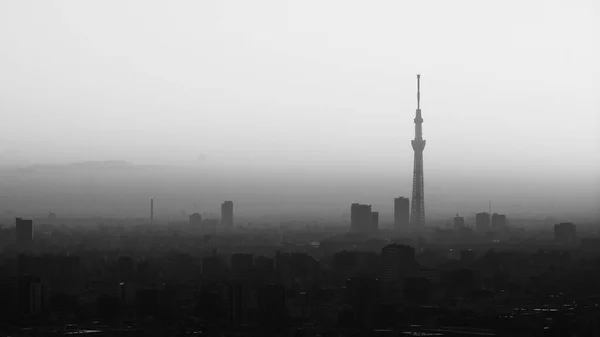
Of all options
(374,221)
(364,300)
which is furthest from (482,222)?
(364,300)

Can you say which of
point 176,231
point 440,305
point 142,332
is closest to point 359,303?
point 440,305

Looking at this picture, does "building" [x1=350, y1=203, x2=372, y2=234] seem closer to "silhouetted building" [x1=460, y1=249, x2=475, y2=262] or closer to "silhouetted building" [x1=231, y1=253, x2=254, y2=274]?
"silhouetted building" [x1=460, y1=249, x2=475, y2=262]

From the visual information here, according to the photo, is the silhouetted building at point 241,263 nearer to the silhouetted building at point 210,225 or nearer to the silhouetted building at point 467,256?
the silhouetted building at point 467,256

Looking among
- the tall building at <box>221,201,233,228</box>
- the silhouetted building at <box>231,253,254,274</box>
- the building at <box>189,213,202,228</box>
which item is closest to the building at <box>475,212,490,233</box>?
the tall building at <box>221,201,233,228</box>

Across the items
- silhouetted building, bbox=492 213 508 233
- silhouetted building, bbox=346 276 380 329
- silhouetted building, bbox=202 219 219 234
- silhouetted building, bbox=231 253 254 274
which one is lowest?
silhouetted building, bbox=346 276 380 329

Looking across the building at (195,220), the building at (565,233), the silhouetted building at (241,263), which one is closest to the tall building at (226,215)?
the building at (195,220)

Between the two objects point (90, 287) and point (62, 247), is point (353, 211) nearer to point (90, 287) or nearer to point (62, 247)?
point (62, 247)
